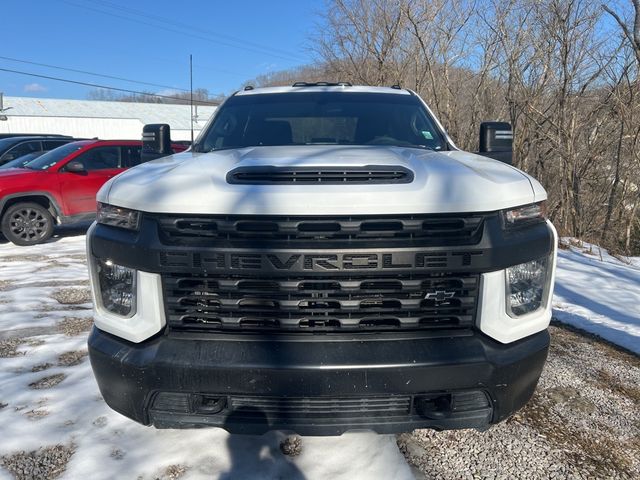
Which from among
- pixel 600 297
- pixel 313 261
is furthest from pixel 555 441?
pixel 600 297

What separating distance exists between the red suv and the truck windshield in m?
5.90

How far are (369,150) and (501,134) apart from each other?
1.21 m

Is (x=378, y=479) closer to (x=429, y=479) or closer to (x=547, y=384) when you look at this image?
(x=429, y=479)

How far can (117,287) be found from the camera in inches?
85.4

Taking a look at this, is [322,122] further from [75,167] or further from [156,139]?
[75,167]

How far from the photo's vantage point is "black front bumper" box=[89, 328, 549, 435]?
193 centimetres

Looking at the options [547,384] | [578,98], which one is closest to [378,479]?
[547,384]

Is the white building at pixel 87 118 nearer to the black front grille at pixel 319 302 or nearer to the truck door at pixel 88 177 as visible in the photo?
the truck door at pixel 88 177

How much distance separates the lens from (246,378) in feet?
6.32

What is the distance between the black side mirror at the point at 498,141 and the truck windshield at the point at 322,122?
326 millimetres

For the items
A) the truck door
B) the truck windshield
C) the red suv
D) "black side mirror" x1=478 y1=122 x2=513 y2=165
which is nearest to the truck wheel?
the red suv

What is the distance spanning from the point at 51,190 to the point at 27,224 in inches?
29.6

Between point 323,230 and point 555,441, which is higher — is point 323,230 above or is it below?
above

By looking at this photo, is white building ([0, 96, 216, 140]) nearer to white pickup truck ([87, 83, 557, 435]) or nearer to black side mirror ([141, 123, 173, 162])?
black side mirror ([141, 123, 173, 162])
